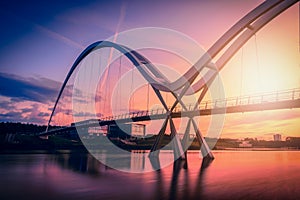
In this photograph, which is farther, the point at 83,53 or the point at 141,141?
the point at 141,141

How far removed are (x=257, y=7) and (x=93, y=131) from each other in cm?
7223

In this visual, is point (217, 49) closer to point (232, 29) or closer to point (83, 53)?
point (232, 29)

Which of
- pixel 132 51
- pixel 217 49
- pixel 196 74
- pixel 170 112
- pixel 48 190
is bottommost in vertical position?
pixel 48 190

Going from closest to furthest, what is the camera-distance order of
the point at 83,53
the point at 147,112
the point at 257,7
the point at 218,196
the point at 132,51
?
the point at 218,196, the point at 257,7, the point at 147,112, the point at 132,51, the point at 83,53

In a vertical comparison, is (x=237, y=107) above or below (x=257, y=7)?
below

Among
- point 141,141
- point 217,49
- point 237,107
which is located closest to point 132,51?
point 217,49

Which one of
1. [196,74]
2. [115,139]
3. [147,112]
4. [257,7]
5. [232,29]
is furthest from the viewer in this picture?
[115,139]

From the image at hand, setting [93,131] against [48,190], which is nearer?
[48,190]

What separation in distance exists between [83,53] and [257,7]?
3937cm

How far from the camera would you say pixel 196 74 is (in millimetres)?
31297

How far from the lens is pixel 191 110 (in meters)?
31.8

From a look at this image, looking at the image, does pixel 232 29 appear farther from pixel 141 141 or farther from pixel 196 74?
pixel 141 141

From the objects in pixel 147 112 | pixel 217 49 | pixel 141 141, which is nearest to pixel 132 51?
pixel 147 112

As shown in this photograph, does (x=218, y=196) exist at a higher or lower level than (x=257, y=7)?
lower
